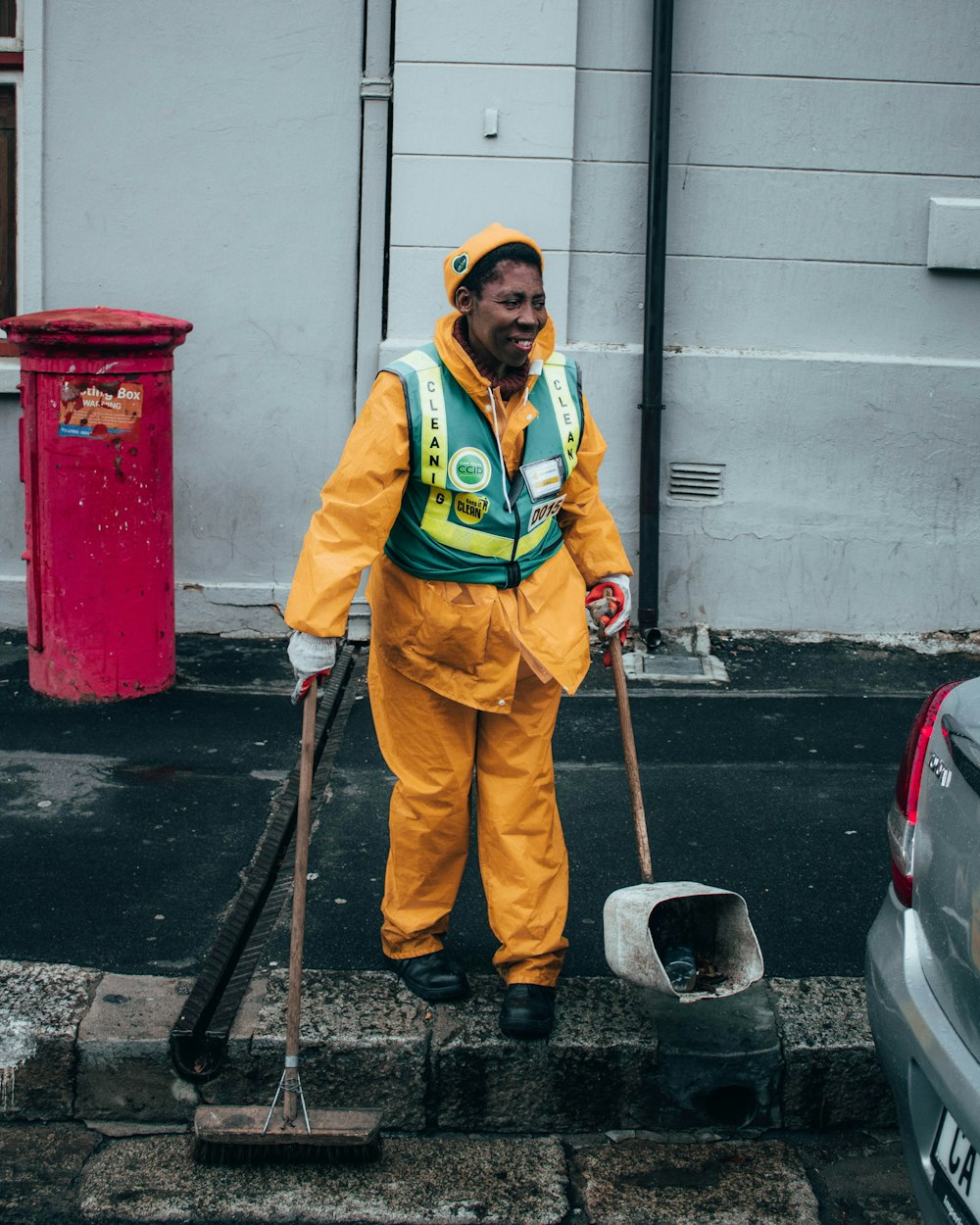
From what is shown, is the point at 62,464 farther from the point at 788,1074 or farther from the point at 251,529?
the point at 788,1074

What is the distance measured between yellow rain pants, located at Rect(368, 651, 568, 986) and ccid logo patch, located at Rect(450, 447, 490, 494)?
44 cm

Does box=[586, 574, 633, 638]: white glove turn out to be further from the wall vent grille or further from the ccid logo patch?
the wall vent grille

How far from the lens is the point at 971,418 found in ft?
22.4

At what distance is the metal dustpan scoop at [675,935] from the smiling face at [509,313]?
0.80 m

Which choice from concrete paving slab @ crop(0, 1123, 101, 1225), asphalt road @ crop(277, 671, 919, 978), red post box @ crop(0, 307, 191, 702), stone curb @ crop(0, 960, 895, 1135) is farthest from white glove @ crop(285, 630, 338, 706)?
red post box @ crop(0, 307, 191, 702)

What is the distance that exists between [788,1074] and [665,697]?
2.78 metres

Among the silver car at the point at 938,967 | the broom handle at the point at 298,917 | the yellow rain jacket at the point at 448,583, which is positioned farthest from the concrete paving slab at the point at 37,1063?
the silver car at the point at 938,967

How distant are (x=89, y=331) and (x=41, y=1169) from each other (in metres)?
3.15

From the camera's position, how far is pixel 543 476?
3508 mm

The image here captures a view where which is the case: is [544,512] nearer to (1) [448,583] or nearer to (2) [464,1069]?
(1) [448,583]

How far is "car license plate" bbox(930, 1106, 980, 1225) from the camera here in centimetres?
238

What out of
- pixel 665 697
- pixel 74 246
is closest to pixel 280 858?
pixel 665 697

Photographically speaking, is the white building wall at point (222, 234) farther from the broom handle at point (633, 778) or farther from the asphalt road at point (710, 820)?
the broom handle at point (633, 778)

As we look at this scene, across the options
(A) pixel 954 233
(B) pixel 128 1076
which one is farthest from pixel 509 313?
(A) pixel 954 233
